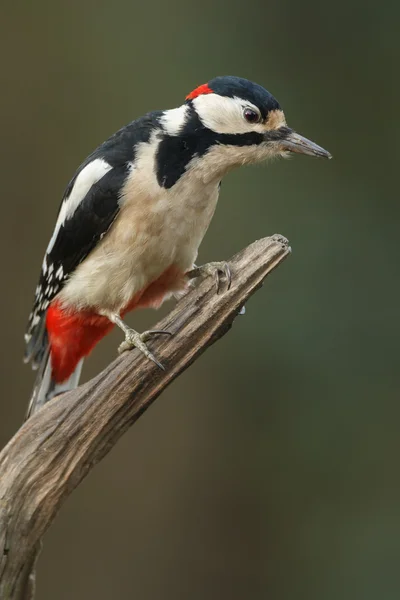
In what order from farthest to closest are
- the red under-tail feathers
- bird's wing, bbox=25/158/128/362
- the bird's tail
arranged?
the bird's tail
the red under-tail feathers
bird's wing, bbox=25/158/128/362

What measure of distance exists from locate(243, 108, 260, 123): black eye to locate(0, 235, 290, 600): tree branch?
13.7 inches

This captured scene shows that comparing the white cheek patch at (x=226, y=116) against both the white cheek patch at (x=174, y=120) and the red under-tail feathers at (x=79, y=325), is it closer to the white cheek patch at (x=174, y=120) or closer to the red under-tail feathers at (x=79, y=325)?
the white cheek patch at (x=174, y=120)

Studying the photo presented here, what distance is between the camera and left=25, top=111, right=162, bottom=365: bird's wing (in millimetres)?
2490

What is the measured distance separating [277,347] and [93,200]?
1.47m

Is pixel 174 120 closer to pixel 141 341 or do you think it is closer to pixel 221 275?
pixel 221 275

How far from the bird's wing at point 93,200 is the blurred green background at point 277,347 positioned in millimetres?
1247

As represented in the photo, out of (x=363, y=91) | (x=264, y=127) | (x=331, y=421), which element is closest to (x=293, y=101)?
(x=363, y=91)

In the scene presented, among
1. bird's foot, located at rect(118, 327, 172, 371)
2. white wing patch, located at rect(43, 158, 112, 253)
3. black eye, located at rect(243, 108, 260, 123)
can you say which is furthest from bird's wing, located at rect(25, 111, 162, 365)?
bird's foot, located at rect(118, 327, 172, 371)

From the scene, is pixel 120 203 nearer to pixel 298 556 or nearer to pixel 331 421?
pixel 331 421

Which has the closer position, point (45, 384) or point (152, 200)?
point (152, 200)

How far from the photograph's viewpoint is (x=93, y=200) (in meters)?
2.51

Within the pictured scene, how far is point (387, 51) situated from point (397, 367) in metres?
1.36

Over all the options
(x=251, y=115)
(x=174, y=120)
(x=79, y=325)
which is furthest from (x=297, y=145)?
(x=79, y=325)

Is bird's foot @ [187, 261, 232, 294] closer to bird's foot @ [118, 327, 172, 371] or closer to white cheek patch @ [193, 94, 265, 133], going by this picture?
bird's foot @ [118, 327, 172, 371]
